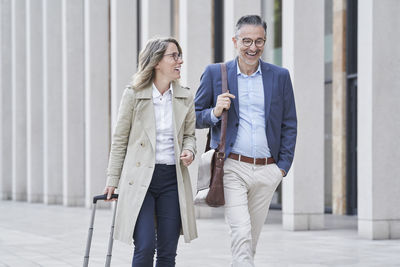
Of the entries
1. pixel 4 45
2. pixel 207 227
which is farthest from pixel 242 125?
pixel 4 45

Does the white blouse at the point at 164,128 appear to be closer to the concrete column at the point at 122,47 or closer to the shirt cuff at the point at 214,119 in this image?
the shirt cuff at the point at 214,119

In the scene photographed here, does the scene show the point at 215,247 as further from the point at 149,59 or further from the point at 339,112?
the point at 339,112

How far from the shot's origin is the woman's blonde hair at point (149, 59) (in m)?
4.40

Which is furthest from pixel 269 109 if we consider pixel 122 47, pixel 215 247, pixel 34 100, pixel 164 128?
pixel 34 100

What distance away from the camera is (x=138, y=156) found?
171 inches

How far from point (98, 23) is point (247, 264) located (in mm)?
14865

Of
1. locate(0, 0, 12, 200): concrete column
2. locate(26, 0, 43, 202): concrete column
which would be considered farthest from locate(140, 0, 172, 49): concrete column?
locate(0, 0, 12, 200): concrete column

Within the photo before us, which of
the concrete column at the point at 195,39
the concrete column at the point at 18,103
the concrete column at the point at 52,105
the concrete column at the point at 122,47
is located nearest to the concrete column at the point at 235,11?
the concrete column at the point at 195,39

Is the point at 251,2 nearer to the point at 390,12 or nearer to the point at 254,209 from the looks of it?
the point at 390,12

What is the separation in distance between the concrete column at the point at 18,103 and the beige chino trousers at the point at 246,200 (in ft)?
67.1

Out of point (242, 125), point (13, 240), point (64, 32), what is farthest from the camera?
point (64, 32)

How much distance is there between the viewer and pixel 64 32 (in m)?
19.6

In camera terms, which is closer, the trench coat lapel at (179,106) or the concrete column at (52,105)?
the trench coat lapel at (179,106)

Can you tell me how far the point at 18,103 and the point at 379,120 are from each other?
17305mm
